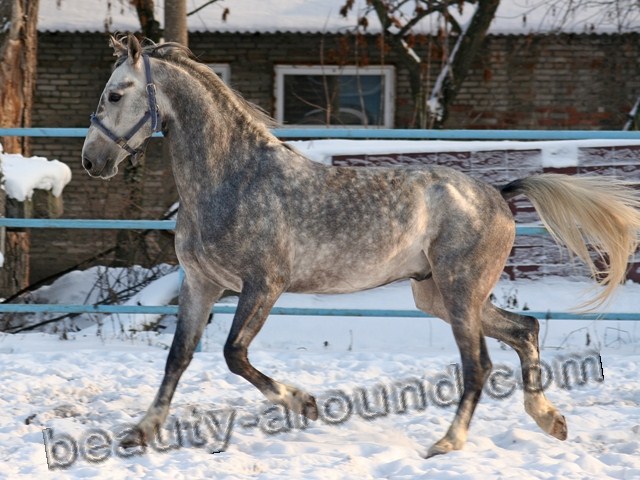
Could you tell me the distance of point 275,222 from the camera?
433 centimetres

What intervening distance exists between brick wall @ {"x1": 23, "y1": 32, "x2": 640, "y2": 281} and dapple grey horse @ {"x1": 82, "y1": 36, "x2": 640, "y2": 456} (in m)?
7.82

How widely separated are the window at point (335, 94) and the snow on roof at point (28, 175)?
16.4ft

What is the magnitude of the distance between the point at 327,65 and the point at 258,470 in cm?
923

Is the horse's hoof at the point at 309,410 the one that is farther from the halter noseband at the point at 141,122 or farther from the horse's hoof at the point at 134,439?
the halter noseband at the point at 141,122

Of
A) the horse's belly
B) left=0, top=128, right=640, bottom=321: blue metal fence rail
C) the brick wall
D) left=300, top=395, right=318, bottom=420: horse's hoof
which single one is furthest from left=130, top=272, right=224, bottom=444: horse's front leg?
the brick wall

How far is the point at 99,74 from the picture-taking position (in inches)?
502

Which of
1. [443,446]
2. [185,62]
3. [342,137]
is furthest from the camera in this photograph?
[342,137]

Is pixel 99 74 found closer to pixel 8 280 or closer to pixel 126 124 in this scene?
pixel 8 280

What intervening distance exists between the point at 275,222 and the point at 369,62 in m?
8.48

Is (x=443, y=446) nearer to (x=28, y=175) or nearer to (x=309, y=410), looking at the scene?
(x=309, y=410)

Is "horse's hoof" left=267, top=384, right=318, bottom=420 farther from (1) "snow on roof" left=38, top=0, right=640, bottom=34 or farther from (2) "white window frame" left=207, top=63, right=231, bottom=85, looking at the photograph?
(2) "white window frame" left=207, top=63, right=231, bottom=85

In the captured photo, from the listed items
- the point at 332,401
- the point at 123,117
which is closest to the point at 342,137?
the point at 332,401

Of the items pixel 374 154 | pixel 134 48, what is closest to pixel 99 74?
pixel 374 154

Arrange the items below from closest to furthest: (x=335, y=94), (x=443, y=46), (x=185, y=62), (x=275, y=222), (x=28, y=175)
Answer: (x=275, y=222) → (x=185, y=62) → (x=28, y=175) → (x=443, y=46) → (x=335, y=94)
